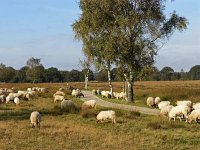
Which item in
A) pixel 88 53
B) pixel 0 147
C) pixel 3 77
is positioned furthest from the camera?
pixel 3 77

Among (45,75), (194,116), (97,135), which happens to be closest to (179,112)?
(194,116)

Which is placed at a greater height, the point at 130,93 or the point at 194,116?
the point at 130,93

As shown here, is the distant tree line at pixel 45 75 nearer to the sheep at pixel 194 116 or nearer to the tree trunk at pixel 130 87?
the tree trunk at pixel 130 87

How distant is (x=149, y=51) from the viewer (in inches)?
1698

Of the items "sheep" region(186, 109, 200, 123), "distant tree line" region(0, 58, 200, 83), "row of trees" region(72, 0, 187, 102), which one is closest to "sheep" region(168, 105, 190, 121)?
"sheep" region(186, 109, 200, 123)

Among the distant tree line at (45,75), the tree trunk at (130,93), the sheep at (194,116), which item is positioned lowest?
the sheep at (194,116)

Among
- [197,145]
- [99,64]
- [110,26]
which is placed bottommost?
[197,145]

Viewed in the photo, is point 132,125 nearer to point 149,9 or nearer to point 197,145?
point 197,145

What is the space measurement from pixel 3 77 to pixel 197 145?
132 m

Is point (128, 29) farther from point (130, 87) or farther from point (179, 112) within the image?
point (179, 112)

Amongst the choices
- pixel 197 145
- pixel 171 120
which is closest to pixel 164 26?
pixel 171 120

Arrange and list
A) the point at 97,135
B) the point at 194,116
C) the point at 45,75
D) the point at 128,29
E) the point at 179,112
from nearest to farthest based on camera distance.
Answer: the point at 97,135
the point at 194,116
the point at 179,112
the point at 128,29
the point at 45,75

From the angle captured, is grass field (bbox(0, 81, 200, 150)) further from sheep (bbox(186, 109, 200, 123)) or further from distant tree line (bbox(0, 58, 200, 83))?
distant tree line (bbox(0, 58, 200, 83))

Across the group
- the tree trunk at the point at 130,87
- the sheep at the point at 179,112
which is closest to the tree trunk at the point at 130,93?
the tree trunk at the point at 130,87
